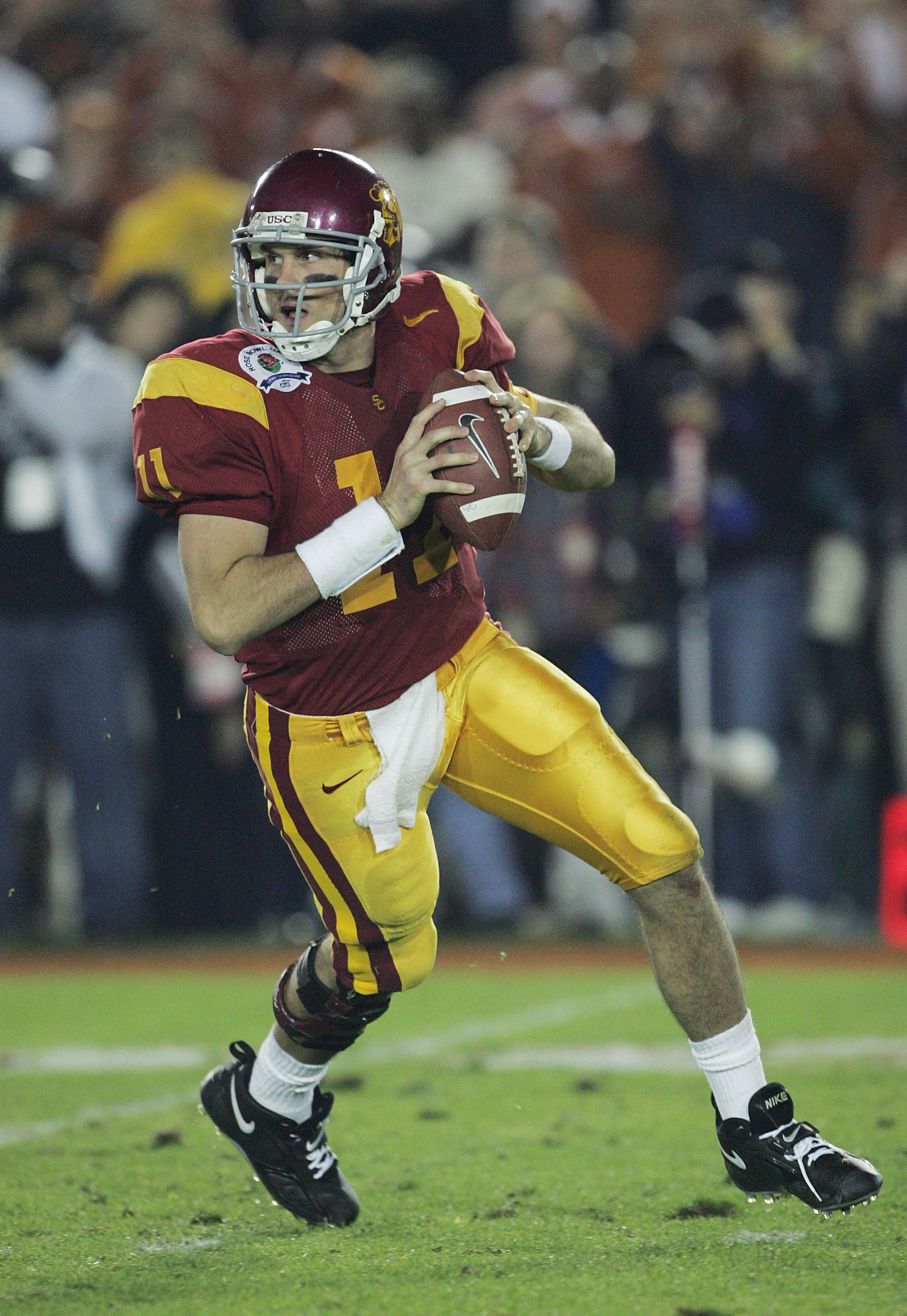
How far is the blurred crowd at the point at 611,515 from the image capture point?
262 inches

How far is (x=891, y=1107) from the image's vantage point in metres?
4.07

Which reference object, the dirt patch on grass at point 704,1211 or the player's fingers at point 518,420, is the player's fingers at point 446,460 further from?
the dirt patch on grass at point 704,1211

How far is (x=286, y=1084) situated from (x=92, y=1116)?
949 mm

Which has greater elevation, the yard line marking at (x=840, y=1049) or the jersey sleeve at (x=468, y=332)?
the jersey sleeve at (x=468, y=332)

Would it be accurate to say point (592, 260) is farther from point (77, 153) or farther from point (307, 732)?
point (307, 732)

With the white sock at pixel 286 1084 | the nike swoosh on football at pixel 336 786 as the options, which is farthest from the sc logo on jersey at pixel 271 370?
the white sock at pixel 286 1084

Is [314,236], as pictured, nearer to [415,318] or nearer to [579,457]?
[415,318]

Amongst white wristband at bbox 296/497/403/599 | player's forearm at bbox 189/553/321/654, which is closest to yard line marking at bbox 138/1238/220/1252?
player's forearm at bbox 189/553/321/654

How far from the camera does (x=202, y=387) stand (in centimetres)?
312

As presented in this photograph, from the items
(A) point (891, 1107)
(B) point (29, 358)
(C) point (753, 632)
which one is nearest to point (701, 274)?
(C) point (753, 632)

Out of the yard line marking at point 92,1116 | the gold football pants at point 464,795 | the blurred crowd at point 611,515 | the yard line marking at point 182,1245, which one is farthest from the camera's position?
the blurred crowd at point 611,515

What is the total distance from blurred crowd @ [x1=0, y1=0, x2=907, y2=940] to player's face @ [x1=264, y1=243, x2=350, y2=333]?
2943 millimetres

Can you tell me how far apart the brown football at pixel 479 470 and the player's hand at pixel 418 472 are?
0.06 ft

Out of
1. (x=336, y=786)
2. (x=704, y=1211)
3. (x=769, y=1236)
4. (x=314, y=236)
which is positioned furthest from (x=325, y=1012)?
(x=314, y=236)
